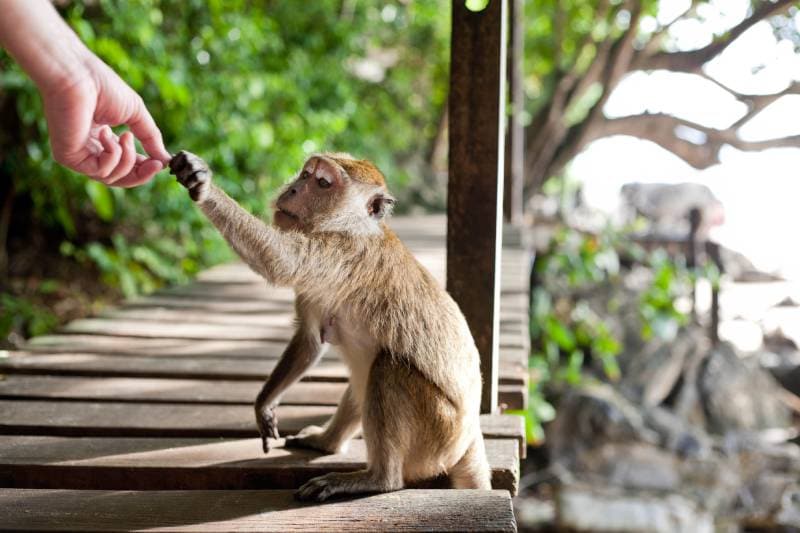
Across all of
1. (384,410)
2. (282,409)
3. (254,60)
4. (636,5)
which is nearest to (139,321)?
(282,409)

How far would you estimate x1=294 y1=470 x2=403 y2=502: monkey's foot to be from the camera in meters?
1.88

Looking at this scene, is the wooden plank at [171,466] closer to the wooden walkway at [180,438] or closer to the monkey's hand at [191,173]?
the wooden walkway at [180,438]

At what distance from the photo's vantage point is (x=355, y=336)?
2.20 meters

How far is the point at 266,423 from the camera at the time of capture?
86.9 inches

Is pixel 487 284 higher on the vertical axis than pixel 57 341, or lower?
higher

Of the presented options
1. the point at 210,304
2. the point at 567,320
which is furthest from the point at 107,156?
the point at 567,320

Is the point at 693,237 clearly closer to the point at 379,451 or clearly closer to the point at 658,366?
the point at 658,366

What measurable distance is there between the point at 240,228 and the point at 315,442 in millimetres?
659

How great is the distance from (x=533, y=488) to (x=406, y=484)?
6.69 meters

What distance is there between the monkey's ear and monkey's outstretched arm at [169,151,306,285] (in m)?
0.31

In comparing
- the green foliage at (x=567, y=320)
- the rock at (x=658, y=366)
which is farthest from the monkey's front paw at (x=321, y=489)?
the rock at (x=658, y=366)

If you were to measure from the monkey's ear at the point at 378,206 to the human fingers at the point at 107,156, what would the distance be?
66 centimetres

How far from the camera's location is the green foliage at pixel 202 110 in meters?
5.23

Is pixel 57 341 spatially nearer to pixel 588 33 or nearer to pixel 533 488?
pixel 533 488
